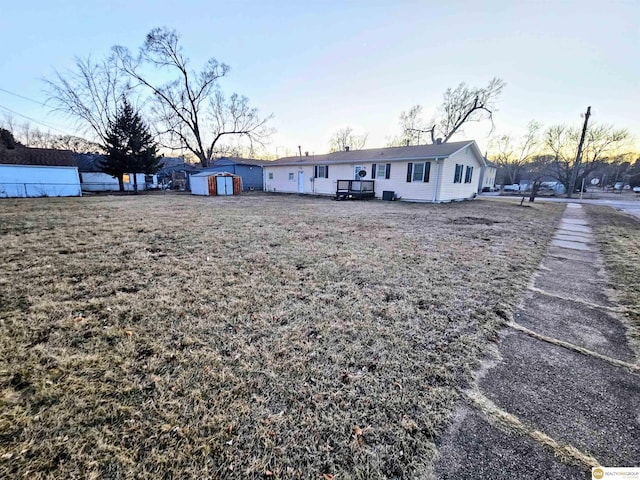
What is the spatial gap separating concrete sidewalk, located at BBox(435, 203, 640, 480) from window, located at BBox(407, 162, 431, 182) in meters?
13.5

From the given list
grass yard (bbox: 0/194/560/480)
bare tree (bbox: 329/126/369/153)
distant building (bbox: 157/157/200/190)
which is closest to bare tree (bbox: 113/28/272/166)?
distant building (bbox: 157/157/200/190)

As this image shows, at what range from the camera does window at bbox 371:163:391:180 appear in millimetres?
16875

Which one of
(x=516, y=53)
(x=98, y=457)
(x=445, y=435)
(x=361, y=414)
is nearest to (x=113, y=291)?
(x=98, y=457)

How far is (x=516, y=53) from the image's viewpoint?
38.5ft

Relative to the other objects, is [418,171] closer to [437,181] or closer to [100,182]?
[437,181]

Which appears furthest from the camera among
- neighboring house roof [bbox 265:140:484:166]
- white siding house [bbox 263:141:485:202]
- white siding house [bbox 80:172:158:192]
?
white siding house [bbox 80:172:158:192]

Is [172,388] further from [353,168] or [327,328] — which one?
[353,168]

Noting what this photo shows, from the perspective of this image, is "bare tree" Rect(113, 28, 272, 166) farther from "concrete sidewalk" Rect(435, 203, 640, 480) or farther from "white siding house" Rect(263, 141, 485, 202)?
"concrete sidewalk" Rect(435, 203, 640, 480)

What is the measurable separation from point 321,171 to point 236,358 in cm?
1943

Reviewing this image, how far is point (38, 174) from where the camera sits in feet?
58.2

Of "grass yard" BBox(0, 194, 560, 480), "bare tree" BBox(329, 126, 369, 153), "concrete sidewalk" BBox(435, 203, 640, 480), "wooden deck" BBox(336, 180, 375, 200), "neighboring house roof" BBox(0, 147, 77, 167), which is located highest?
"bare tree" BBox(329, 126, 369, 153)

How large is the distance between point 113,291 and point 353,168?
17004 millimetres

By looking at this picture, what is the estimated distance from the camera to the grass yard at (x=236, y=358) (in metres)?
1.30

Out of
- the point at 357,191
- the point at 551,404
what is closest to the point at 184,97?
the point at 357,191
